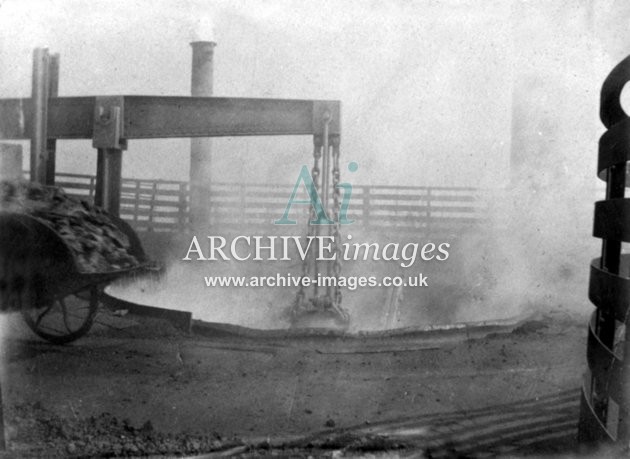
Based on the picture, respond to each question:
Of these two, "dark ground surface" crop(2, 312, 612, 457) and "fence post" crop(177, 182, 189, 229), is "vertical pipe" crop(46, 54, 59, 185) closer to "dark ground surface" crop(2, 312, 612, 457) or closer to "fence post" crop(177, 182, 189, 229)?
"dark ground surface" crop(2, 312, 612, 457)

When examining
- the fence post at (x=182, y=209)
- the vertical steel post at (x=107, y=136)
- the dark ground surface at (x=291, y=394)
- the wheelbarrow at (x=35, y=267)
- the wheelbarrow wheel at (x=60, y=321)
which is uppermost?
the vertical steel post at (x=107, y=136)

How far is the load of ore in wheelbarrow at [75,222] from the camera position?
5938 millimetres

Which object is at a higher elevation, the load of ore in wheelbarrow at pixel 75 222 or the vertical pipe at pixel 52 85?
the vertical pipe at pixel 52 85

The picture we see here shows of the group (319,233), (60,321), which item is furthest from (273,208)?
(60,321)

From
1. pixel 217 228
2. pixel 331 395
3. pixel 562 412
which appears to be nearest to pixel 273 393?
pixel 331 395

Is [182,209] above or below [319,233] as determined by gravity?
above

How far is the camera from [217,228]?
14.9 m

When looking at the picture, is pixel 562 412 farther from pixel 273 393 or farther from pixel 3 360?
pixel 3 360

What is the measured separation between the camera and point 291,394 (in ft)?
17.6

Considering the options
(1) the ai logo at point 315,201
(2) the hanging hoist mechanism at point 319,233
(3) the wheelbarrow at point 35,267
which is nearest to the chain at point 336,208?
(2) the hanging hoist mechanism at point 319,233

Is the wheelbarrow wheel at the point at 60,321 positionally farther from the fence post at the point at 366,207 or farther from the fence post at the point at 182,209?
the fence post at the point at 366,207

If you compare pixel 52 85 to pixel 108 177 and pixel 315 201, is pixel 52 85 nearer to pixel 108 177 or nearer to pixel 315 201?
pixel 108 177

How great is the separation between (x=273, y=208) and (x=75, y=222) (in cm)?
929

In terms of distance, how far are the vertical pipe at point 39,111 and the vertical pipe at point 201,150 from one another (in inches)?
316
